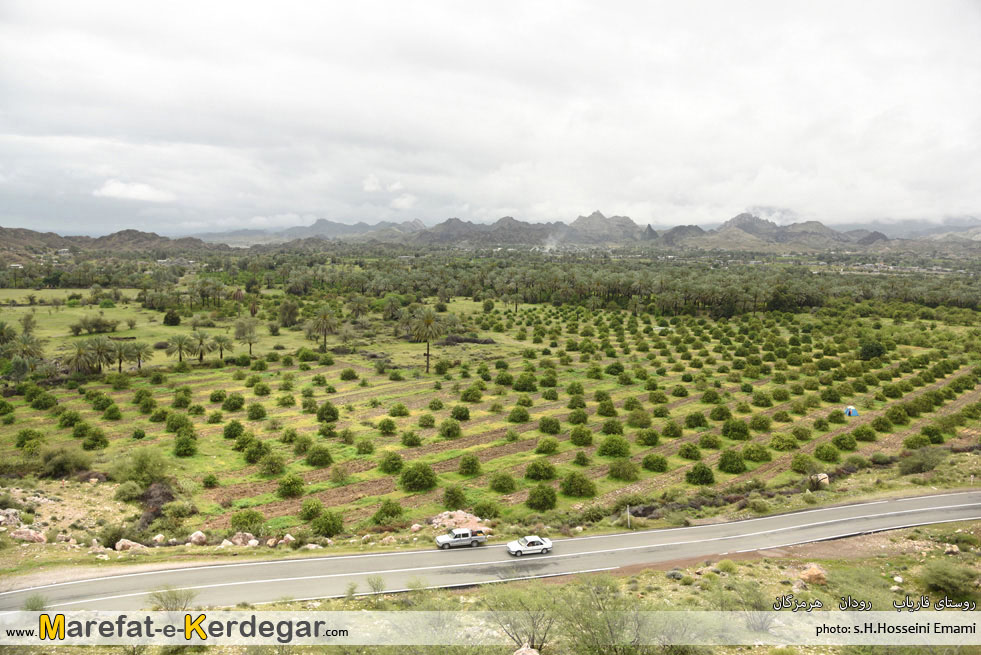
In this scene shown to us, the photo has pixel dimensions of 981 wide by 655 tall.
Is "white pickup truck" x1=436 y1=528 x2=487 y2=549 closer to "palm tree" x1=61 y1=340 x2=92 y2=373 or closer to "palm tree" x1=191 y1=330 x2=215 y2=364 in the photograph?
"palm tree" x1=191 y1=330 x2=215 y2=364

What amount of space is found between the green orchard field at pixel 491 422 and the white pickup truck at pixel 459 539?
4226 millimetres

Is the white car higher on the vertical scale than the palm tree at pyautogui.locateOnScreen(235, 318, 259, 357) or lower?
lower

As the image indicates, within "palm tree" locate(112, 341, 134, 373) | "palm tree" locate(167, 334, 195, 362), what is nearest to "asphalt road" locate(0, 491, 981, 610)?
"palm tree" locate(112, 341, 134, 373)

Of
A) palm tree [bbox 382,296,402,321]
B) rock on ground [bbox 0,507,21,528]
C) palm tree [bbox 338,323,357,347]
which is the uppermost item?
palm tree [bbox 382,296,402,321]

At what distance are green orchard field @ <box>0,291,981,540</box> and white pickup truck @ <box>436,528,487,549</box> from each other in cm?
423

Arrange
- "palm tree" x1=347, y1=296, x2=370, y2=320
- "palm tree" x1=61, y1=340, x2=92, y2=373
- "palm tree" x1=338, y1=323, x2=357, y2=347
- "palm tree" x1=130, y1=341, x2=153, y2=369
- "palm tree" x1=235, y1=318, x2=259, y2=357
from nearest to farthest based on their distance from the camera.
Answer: "palm tree" x1=61, y1=340, x2=92, y2=373, "palm tree" x1=130, y1=341, x2=153, y2=369, "palm tree" x1=235, y1=318, x2=259, y2=357, "palm tree" x1=338, y1=323, x2=357, y2=347, "palm tree" x1=347, y1=296, x2=370, y2=320

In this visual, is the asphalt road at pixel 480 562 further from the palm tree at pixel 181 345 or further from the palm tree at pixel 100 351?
the palm tree at pixel 181 345

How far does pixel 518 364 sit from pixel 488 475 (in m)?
37.0

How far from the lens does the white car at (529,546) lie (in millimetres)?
25656

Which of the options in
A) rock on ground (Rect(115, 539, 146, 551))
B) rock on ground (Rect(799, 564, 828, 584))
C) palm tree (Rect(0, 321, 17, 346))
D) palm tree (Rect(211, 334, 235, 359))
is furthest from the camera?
palm tree (Rect(211, 334, 235, 359))

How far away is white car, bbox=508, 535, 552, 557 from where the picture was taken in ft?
84.2

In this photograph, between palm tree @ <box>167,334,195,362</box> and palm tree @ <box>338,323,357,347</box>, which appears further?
palm tree @ <box>338,323,357,347</box>

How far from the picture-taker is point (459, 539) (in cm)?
2664

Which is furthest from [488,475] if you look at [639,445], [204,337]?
[204,337]
